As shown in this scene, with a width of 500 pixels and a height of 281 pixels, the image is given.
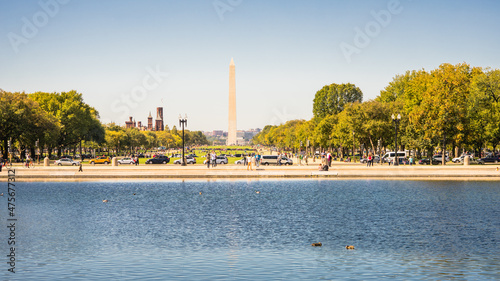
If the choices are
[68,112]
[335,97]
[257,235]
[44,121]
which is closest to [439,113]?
[335,97]

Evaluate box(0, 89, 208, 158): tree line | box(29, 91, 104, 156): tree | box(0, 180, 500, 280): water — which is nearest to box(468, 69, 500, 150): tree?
box(0, 180, 500, 280): water

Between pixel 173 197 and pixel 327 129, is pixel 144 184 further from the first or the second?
pixel 327 129

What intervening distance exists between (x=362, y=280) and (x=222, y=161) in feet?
234

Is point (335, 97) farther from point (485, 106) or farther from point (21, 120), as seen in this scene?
point (21, 120)

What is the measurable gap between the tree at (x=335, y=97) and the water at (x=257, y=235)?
277 feet

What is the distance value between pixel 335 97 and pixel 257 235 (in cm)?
10453

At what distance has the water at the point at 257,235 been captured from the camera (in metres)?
15.4

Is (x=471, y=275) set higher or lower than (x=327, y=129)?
lower

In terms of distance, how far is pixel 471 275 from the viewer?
1475 centimetres

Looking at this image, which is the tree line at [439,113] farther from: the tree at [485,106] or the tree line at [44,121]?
the tree line at [44,121]

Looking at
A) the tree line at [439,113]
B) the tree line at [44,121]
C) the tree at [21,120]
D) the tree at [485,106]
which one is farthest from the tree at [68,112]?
the tree at [485,106]

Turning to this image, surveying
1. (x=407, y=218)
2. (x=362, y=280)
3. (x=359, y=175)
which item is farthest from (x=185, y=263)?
(x=359, y=175)

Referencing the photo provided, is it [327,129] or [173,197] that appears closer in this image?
[173,197]

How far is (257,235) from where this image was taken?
21.2 meters
